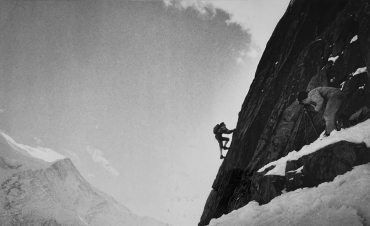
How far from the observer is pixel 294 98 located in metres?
13.4

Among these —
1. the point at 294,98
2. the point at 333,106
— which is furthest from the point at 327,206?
the point at 294,98

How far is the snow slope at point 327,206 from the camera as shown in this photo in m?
4.69

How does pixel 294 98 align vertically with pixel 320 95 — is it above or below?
above

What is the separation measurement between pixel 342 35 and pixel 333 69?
1.90 m

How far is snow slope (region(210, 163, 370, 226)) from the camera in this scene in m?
4.69

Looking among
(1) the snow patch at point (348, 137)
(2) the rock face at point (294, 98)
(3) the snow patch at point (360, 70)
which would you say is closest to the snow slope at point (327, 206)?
(2) the rock face at point (294, 98)

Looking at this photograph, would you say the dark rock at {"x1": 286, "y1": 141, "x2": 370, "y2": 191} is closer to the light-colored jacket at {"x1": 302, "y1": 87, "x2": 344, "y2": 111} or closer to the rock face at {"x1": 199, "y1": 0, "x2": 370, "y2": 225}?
the rock face at {"x1": 199, "y1": 0, "x2": 370, "y2": 225}

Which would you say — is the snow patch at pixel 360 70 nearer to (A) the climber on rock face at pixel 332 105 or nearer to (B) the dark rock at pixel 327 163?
(A) the climber on rock face at pixel 332 105

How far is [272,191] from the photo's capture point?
8.98 m

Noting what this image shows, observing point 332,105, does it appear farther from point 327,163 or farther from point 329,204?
point 329,204

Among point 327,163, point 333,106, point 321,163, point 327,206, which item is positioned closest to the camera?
point 327,206

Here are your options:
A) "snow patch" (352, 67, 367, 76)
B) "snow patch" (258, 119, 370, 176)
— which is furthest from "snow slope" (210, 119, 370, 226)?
"snow patch" (352, 67, 367, 76)

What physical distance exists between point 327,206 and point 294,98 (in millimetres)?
9121

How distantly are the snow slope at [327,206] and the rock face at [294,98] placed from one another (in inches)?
33.5
